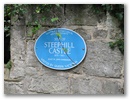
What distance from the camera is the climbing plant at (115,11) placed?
221cm

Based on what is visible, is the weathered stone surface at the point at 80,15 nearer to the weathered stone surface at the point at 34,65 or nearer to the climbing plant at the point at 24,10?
the climbing plant at the point at 24,10

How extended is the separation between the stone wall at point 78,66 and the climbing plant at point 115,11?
0.04 m

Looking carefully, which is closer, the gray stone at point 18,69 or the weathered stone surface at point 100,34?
the weathered stone surface at point 100,34

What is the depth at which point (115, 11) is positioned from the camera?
7.30ft

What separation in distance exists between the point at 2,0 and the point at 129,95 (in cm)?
144

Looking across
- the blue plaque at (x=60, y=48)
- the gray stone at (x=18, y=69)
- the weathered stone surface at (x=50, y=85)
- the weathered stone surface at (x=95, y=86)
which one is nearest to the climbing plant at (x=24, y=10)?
the blue plaque at (x=60, y=48)

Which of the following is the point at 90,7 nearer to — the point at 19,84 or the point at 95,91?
the point at 95,91

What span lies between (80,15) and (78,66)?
18.4 inches

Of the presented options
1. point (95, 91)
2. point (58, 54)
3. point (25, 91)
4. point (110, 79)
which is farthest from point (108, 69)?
point (25, 91)

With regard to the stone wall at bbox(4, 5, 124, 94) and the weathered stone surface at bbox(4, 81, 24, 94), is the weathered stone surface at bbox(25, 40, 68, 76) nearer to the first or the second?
the stone wall at bbox(4, 5, 124, 94)

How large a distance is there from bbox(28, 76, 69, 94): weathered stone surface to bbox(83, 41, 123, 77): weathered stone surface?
246 millimetres

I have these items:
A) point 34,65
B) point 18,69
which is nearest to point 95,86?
point 34,65

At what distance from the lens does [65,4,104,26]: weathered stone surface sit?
2273 mm

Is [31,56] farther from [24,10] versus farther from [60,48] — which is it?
[24,10]
